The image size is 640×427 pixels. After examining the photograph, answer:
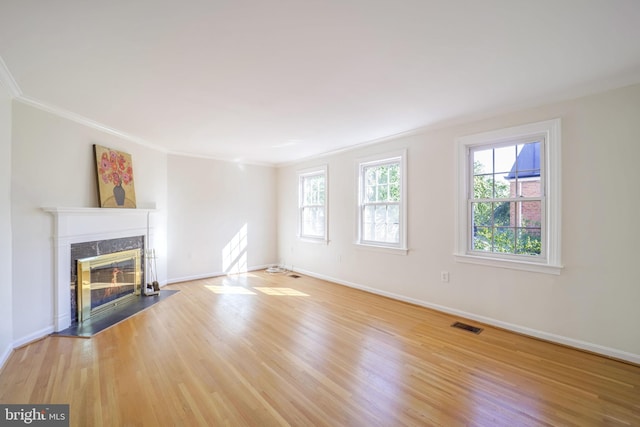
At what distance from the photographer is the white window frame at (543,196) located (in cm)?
278

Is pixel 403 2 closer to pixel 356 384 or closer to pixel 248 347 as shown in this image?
pixel 356 384

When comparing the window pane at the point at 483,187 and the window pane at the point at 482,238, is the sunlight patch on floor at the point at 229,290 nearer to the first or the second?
the window pane at the point at 482,238

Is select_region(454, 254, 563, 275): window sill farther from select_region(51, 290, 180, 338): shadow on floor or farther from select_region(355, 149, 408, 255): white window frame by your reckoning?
select_region(51, 290, 180, 338): shadow on floor

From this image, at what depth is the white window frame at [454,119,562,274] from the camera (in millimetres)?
2777

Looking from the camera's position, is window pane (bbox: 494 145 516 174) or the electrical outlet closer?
window pane (bbox: 494 145 516 174)

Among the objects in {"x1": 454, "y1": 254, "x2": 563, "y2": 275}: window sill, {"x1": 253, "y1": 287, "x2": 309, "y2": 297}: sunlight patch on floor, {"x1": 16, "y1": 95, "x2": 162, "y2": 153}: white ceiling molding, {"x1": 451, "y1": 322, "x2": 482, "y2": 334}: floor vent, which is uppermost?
{"x1": 16, "y1": 95, "x2": 162, "y2": 153}: white ceiling molding

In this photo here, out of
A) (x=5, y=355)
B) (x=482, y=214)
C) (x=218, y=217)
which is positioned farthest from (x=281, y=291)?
(x=482, y=214)

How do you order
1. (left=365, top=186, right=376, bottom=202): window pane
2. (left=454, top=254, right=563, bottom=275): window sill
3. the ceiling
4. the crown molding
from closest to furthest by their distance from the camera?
the ceiling, the crown molding, (left=454, top=254, right=563, bottom=275): window sill, (left=365, top=186, right=376, bottom=202): window pane

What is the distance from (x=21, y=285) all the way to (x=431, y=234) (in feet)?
15.3

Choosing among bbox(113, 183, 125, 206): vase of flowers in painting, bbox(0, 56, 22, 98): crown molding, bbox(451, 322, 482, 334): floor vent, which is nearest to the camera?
bbox(0, 56, 22, 98): crown molding

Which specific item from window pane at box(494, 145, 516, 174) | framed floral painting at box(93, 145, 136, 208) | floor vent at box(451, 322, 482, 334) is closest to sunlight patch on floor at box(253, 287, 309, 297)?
floor vent at box(451, 322, 482, 334)

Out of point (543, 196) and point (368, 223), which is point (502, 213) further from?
point (368, 223)

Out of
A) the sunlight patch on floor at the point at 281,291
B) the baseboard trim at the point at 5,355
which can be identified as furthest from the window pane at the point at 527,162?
the baseboard trim at the point at 5,355

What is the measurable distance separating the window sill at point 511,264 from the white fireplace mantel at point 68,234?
182 inches
